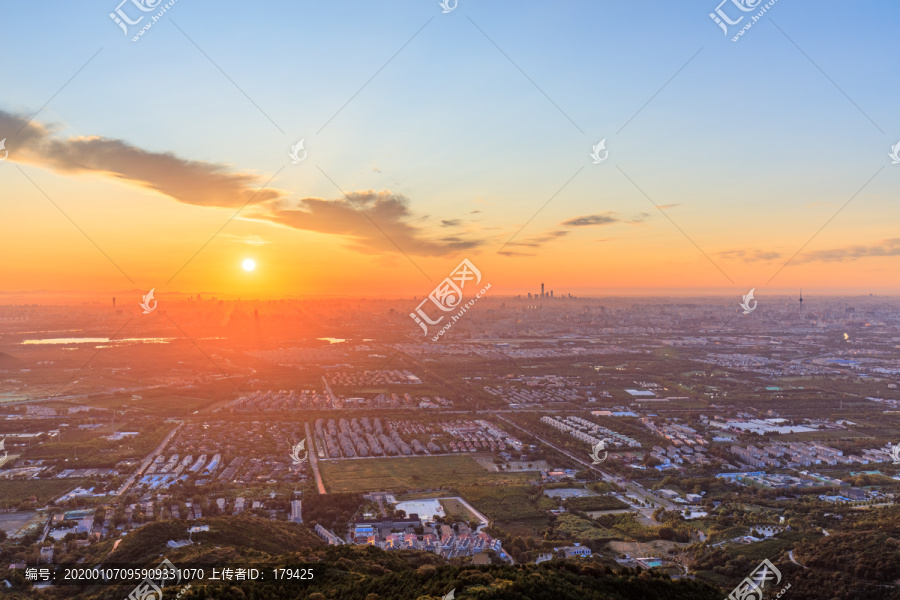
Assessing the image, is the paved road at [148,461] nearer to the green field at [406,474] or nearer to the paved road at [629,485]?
the green field at [406,474]

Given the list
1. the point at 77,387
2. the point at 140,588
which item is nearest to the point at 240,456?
the point at 140,588

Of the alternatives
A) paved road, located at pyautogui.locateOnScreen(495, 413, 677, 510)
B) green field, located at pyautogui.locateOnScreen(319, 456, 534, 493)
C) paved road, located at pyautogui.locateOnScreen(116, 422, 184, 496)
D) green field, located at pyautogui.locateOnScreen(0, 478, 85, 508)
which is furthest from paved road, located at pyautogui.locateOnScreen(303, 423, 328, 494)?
paved road, located at pyautogui.locateOnScreen(495, 413, 677, 510)

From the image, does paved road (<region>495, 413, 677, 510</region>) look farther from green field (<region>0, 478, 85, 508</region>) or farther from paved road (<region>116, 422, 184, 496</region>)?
green field (<region>0, 478, 85, 508</region>)

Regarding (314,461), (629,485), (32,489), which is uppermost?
(32,489)

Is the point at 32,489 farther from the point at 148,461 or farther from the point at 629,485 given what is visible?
the point at 629,485

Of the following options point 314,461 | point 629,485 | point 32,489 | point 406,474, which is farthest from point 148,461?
point 629,485
